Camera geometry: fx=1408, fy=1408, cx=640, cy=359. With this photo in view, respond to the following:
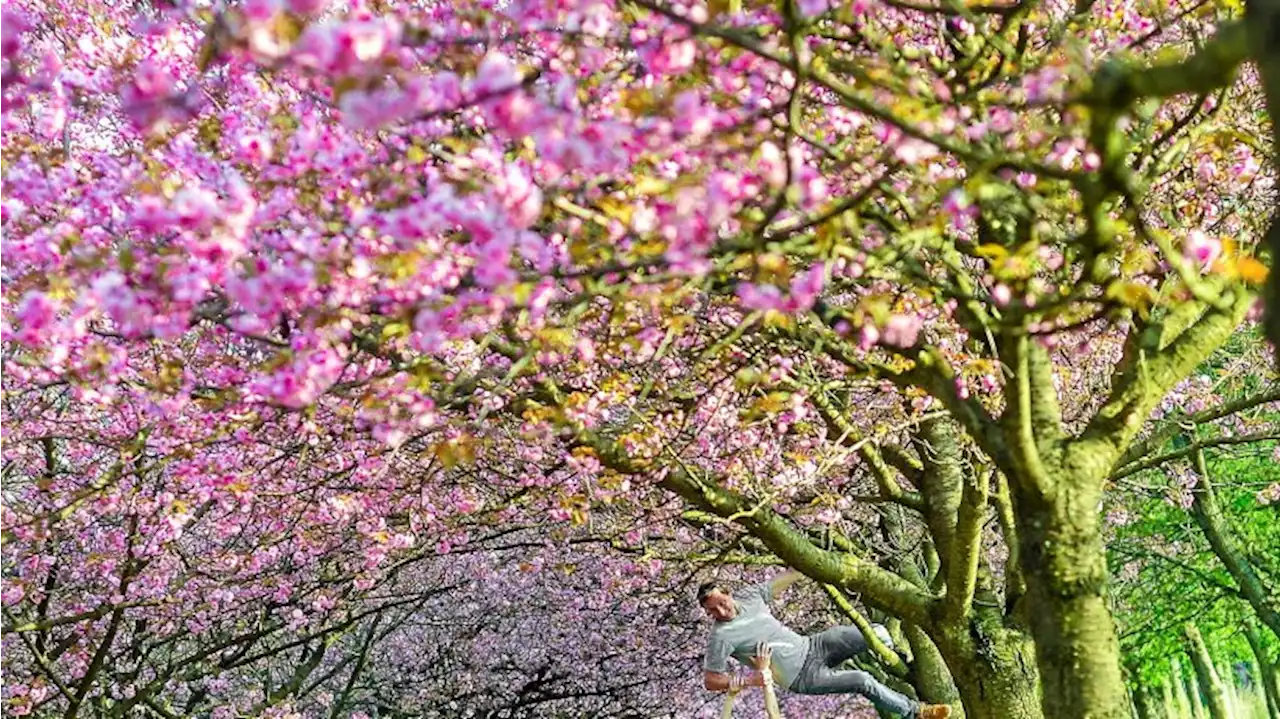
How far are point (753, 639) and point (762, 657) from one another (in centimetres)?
29

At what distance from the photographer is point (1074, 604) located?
258 inches

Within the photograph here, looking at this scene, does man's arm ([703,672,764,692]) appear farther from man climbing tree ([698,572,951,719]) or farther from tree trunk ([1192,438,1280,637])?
tree trunk ([1192,438,1280,637])

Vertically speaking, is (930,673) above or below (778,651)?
above

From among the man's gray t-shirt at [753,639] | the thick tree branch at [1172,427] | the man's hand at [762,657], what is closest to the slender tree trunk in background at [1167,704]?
the man's gray t-shirt at [753,639]

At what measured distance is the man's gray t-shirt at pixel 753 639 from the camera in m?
11.2

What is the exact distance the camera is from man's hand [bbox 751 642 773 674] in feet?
36.0

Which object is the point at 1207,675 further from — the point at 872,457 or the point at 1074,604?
the point at 1074,604

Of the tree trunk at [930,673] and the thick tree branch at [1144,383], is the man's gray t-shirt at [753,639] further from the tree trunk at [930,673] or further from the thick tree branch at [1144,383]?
the thick tree branch at [1144,383]

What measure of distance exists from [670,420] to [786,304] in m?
5.02

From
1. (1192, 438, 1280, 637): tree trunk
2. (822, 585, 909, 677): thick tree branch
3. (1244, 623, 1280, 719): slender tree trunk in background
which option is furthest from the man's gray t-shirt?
(1244, 623, 1280, 719): slender tree trunk in background

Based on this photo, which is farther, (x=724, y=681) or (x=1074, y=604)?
(x=724, y=681)

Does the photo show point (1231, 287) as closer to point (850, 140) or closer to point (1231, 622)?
point (850, 140)

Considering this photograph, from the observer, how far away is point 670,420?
9.52m

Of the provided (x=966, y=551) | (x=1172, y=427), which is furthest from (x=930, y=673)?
(x=1172, y=427)
